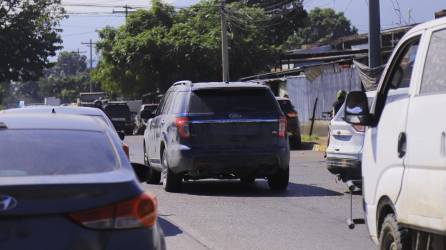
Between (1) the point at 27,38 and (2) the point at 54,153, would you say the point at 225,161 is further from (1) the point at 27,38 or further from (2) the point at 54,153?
(1) the point at 27,38

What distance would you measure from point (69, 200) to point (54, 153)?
74cm

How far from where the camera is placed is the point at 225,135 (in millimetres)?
13844

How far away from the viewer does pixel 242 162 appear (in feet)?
45.4

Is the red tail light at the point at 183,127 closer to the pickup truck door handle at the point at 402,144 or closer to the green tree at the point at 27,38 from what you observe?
the pickup truck door handle at the point at 402,144

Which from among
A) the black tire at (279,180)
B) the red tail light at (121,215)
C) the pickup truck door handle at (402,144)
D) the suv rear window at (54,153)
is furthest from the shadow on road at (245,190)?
the red tail light at (121,215)

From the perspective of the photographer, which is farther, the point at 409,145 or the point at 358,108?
the point at 358,108

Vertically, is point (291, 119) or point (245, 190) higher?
point (291, 119)

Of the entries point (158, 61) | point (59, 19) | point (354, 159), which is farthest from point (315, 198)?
point (59, 19)

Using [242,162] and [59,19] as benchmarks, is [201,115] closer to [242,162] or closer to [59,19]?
[242,162]

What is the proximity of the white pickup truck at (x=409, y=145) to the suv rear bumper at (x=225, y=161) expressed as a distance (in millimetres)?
6804

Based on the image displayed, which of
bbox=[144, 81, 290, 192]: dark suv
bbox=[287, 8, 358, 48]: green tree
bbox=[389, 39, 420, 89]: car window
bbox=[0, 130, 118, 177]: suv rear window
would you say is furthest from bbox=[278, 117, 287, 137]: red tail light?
bbox=[287, 8, 358, 48]: green tree

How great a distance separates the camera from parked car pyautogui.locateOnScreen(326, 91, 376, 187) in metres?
13.0

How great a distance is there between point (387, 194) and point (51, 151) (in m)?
2.58

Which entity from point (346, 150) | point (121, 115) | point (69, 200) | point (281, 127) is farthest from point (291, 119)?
point (69, 200)
